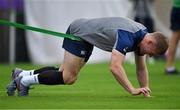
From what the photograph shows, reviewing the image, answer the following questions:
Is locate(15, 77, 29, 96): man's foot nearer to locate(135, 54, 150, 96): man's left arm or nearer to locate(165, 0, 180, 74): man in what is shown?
locate(135, 54, 150, 96): man's left arm

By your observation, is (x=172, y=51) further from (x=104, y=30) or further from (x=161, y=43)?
(x=161, y=43)

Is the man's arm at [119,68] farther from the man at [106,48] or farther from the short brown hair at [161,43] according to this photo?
the short brown hair at [161,43]

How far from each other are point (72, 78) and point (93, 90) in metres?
1.33

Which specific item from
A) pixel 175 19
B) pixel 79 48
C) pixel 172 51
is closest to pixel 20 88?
pixel 79 48

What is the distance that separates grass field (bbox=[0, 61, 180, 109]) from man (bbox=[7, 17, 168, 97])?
0.20 metres

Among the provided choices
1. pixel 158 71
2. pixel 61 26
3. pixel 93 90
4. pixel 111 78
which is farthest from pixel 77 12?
pixel 93 90

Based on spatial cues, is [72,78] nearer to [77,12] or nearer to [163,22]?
[77,12]

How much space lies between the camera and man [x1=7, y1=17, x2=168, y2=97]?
8734 mm

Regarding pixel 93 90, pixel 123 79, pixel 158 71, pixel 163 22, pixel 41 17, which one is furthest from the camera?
pixel 163 22

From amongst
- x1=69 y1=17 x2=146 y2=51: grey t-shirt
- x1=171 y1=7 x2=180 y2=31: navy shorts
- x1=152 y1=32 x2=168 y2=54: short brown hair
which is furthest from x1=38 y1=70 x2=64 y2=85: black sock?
x1=171 y1=7 x2=180 y2=31: navy shorts

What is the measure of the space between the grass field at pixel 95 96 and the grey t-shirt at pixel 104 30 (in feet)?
2.13

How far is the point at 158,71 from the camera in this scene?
14.8 m

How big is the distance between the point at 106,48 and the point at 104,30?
0.21 meters

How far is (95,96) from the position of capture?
373 inches
